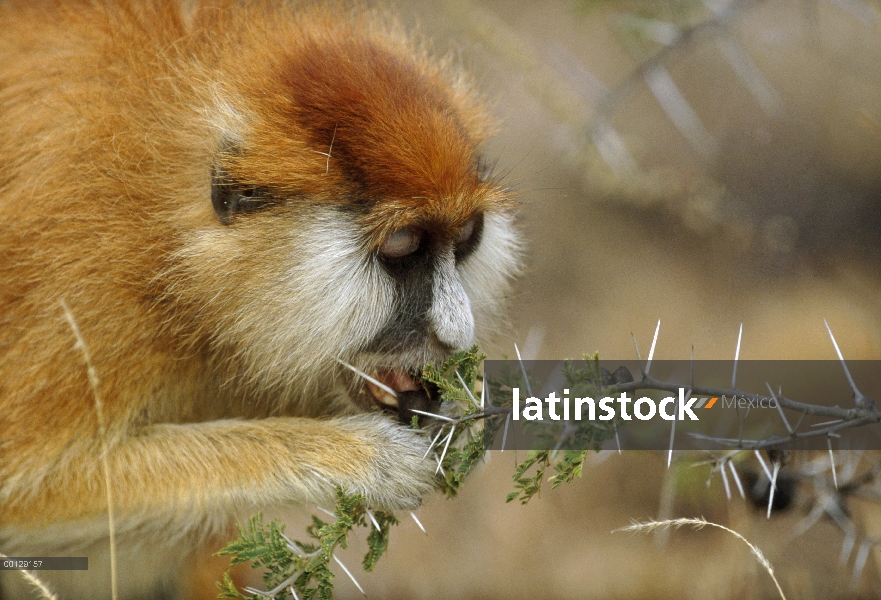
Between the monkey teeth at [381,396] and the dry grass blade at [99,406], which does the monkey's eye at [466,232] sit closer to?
the monkey teeth at [381,396]

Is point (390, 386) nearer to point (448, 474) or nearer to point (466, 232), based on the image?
point (448, 474)

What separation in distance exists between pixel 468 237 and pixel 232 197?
69cm

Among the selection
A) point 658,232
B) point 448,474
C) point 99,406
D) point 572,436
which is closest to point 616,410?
point 572,436

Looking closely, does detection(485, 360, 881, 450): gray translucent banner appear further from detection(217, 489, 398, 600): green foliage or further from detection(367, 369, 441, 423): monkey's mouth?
detection(217, 489, 398, 600): green foliage

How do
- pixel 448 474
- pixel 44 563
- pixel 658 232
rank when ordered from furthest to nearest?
pixel 658 232, pixel 44 563, pixel 448 474

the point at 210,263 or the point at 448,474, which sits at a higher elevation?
the point at 210,263

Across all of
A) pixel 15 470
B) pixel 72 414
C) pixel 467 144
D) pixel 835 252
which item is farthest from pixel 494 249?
pixel 835 252

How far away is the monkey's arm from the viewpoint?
2.31m

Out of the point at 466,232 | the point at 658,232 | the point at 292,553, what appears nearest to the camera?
the point at 292,553

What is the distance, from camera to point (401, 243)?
2.22 m

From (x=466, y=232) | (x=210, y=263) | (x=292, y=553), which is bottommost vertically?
(x=292, y=553)

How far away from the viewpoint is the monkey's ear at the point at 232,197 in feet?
7.12

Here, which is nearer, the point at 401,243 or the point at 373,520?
the point at 373,520

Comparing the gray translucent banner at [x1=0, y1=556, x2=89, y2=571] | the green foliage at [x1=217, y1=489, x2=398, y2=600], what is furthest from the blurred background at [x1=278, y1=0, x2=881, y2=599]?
the green foliage at [x1=217, y1=489, x2=398, y2=600]
